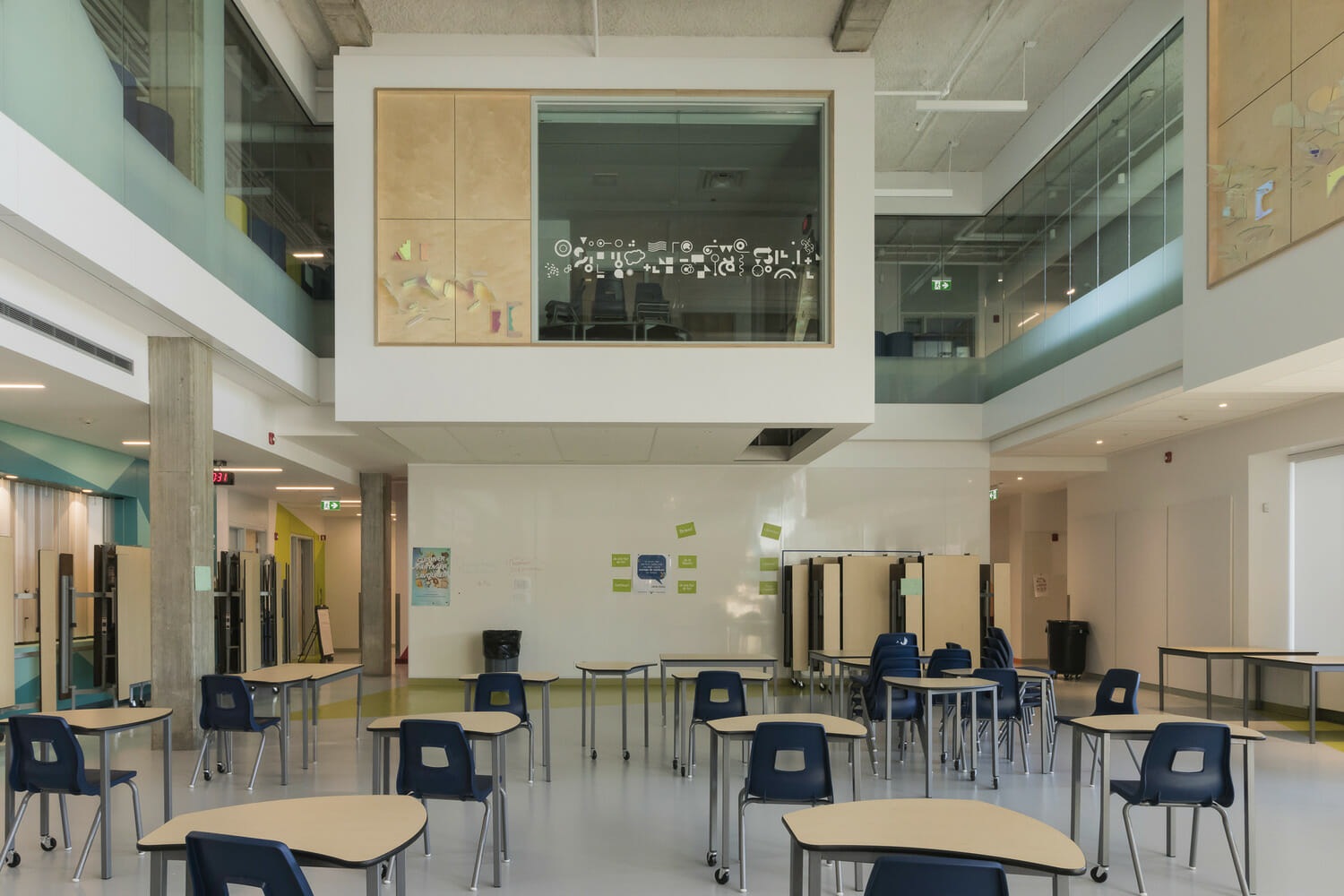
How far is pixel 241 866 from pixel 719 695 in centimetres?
495

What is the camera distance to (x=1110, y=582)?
1537 cm

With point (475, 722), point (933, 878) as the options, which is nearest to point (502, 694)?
point (475, 722)

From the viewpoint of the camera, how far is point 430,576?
586 inches

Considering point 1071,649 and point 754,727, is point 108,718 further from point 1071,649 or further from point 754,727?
point 1071,649

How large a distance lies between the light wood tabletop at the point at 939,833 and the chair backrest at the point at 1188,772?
59.6 inches

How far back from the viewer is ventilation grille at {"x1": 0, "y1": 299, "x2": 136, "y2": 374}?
22.3 ft

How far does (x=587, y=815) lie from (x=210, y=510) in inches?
190

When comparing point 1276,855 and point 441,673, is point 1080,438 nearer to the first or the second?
point 1276,855

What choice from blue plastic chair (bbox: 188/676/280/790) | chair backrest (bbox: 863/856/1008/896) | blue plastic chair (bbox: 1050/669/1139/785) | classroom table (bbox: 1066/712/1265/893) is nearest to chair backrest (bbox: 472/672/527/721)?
blue plastic chair (bbox: 188/676/280/790)

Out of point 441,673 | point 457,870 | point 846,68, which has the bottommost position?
point 441,673

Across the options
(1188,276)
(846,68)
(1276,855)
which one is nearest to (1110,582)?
(1188,276)

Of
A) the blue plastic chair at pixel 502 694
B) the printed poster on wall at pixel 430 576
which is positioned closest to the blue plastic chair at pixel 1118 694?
the blue plastic chair at pixel 502 694

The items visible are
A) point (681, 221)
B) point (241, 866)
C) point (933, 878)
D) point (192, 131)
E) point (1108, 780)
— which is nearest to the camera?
point (933, 878)

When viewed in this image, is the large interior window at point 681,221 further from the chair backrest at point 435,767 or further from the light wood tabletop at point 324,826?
the light wood tabletop at point 324,826
